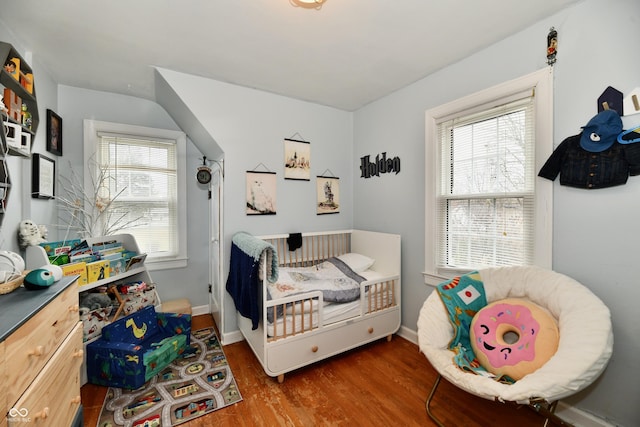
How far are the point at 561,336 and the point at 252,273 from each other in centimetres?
185

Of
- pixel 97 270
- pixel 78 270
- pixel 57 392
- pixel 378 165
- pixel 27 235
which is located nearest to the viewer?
pixel 57 392

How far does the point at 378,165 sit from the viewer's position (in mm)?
2941

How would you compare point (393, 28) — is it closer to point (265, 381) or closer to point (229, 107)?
point (229, 107)

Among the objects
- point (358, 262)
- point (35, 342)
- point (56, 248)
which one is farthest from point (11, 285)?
point (358, 262)

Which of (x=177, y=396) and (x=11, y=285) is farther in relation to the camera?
(x=177, y=396)

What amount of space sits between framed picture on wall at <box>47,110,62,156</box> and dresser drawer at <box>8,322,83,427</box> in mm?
1861

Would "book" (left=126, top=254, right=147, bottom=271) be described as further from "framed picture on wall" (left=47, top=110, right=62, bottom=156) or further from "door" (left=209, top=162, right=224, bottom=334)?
"framed picture on wall" (left=47, top=110, right=62, bottom=156)

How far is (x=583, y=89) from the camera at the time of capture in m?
1.55

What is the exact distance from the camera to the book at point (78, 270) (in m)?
1.82

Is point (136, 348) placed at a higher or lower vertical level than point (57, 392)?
lower

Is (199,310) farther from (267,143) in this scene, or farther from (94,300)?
(267,143)

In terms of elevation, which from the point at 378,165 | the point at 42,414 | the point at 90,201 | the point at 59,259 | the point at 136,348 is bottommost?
the point at 136,348

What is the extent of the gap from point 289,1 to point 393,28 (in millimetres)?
719

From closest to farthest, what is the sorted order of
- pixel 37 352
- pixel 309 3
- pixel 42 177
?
pixel 37 352 → pixel 309 3 → pixel 42 177
